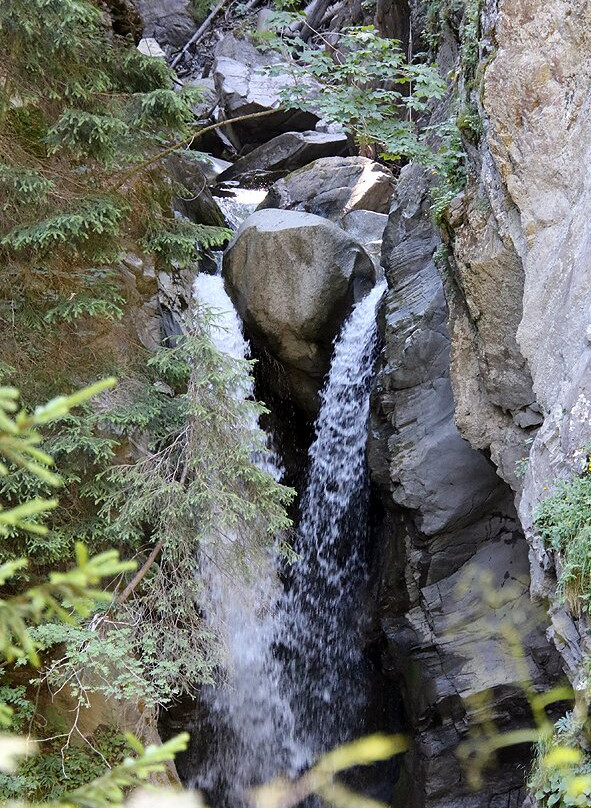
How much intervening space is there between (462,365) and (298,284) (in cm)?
372

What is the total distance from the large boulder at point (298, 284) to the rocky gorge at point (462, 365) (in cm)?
3

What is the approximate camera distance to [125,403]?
7.46m

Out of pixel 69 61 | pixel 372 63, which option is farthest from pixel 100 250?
pixel 372 63

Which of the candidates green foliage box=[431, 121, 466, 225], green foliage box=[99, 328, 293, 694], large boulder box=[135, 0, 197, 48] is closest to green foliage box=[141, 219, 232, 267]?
green foliage box=[99, 328, 293, 694]

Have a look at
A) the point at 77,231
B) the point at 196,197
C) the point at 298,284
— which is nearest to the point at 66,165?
the point at 77,231

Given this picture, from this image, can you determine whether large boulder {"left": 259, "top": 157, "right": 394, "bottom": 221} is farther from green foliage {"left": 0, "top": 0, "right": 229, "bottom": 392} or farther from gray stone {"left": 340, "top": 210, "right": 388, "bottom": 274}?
green foliage {"left": 0, "top": 0, "right": 229, "bottom": 392}

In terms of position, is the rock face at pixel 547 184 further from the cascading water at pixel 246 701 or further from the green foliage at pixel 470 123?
the cascading water at pixel 246 701

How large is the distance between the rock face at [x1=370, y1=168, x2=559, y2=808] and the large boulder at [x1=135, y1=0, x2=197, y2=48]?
57.0 feet

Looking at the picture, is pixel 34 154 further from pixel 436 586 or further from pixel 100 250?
pixel 436 586

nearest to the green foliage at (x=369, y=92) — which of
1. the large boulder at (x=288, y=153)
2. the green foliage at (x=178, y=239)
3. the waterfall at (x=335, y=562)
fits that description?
the green foliage at (x=178, y=239)

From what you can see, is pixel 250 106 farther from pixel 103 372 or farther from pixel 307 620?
pixel 307 620

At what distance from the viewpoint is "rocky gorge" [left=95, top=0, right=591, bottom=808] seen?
5586 mm

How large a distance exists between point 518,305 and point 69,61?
5347 mm

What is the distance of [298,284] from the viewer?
10.5 metres
